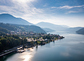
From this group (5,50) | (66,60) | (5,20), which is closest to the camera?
(66,60)

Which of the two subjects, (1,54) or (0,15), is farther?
(0,15)

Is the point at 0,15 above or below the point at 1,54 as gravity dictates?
above

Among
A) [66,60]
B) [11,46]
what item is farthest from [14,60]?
[66,60]

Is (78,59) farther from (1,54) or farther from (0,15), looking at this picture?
(0,15)

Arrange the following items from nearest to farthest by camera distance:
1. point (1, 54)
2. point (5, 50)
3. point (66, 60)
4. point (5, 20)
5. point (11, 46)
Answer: point (66, 60) < point (1, 54) < point (5, 50) < point (11, 46) < point (5, 20)

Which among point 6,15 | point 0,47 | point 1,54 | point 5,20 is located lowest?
point 1,54

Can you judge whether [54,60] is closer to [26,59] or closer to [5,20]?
[26,59]

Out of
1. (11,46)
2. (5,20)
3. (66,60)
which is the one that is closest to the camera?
(66,60)

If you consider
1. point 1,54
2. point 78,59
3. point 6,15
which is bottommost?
point 78,59

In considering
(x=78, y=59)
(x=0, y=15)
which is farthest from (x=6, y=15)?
(x=78, y=59)
